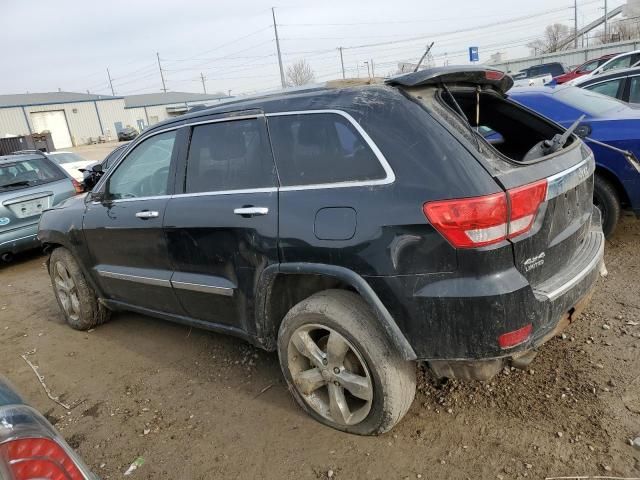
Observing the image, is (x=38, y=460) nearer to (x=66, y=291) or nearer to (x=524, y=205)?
(x=524, y=205)

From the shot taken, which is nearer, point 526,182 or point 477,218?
point 477,218

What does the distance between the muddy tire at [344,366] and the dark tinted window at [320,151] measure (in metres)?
0.64

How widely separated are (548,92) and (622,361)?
3374 mm

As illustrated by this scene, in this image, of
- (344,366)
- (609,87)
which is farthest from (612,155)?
(344,366)

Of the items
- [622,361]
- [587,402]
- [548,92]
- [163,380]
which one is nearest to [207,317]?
[163,380]

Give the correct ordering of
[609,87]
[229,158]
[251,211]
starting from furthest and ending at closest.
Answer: [609,87]
[229,158]
[251,211]

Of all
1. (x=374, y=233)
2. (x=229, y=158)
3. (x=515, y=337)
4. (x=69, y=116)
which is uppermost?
(x=69, y=116)

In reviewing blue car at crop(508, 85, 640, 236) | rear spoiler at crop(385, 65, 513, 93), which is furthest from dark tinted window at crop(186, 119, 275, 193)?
blue car at crop(508, 85, 640, 236)

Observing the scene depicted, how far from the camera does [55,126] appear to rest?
5216 cm

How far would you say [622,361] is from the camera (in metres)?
3.10

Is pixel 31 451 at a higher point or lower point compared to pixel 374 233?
lower

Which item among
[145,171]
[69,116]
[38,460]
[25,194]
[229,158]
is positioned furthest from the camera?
[69,116]

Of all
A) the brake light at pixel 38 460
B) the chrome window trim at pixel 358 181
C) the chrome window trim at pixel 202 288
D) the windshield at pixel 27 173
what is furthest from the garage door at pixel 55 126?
the brake light at pixel 38 460

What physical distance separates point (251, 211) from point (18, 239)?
19.7 ft
